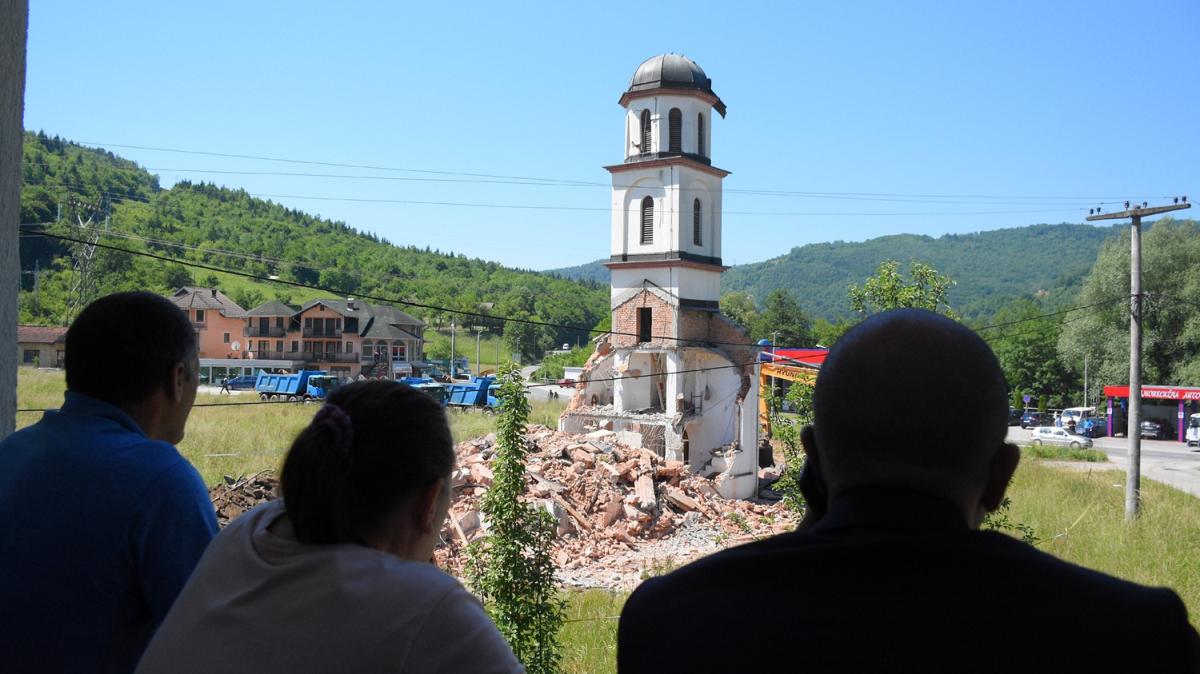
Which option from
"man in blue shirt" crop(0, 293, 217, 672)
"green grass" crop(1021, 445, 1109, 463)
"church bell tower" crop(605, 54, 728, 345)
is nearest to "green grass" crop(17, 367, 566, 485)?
"church bell tower" crop(605, 54, 728, 345)

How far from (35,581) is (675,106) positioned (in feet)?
94.1

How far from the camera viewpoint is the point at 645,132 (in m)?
29.6

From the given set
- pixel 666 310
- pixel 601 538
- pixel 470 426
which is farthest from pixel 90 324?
pixel 470 426

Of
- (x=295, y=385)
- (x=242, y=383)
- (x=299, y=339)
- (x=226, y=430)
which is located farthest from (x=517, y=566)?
(x=299, y=339)

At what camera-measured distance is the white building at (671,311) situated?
28.2 meters

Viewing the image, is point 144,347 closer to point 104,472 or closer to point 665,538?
point 104,472

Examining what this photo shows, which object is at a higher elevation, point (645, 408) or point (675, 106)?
point (675, 106)

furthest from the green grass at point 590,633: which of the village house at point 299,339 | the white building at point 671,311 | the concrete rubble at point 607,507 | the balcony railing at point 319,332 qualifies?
the balcony railing at point 319,332

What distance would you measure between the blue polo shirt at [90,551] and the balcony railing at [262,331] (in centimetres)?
5091

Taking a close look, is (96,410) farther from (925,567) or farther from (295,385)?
(295,385)

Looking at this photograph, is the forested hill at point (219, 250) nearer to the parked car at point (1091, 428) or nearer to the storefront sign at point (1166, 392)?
the storefront sign at point (1166, 392)

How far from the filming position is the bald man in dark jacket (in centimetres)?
117

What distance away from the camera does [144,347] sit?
2420mm

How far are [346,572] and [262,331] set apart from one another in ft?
171
